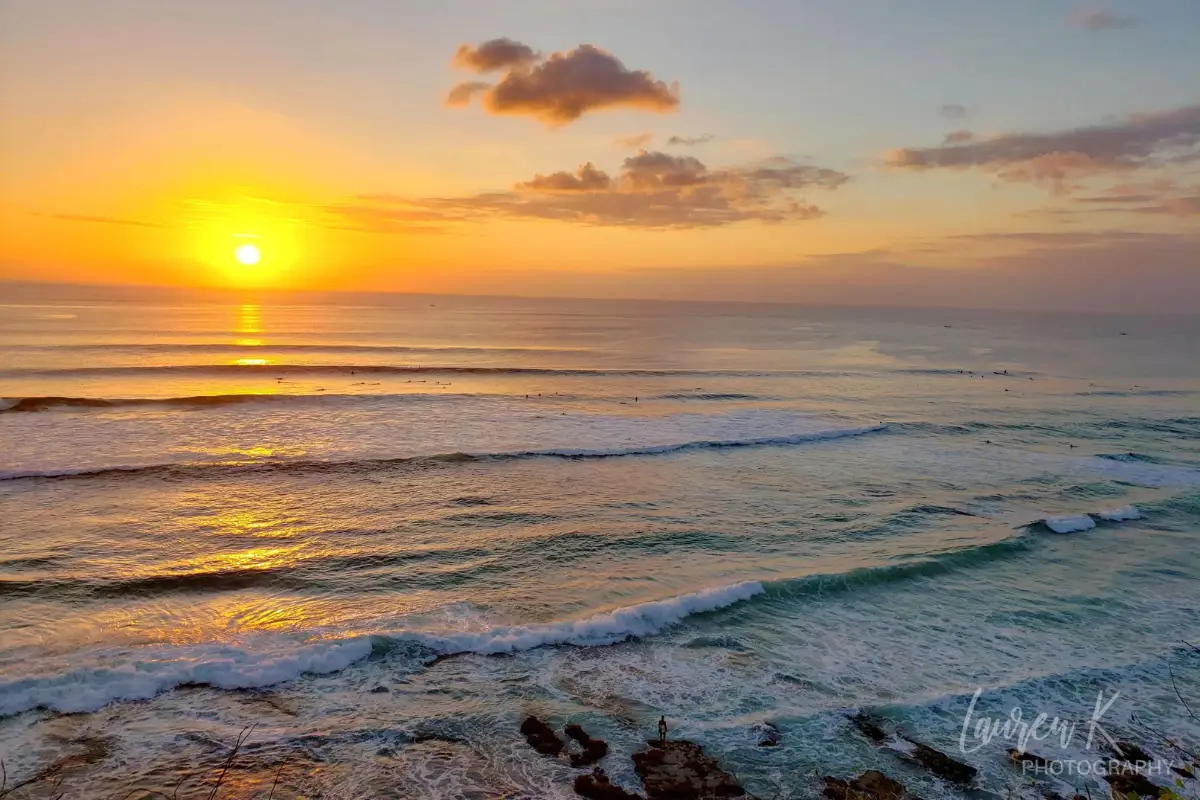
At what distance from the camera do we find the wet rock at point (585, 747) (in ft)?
24.9

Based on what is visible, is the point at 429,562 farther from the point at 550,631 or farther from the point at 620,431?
the point at 620,431

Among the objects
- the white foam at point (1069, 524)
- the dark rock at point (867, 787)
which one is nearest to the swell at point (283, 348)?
the white foam at point (1069, 524)

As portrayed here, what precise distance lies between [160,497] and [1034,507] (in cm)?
2218

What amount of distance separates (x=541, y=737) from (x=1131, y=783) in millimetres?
6613

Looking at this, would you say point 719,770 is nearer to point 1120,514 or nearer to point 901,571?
point 901,571

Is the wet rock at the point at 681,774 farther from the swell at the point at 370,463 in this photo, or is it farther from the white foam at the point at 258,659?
the swell at the point at 370,463

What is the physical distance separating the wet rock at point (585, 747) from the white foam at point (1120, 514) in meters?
15.5

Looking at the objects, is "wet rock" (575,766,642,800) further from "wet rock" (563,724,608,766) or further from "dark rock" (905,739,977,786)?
"dark rock" (905,739,977,786)

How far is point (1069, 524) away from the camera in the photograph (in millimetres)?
16297

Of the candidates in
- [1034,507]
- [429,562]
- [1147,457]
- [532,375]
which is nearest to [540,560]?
[429,562]

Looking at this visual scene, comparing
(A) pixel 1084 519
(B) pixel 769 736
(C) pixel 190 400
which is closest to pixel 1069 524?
(A) pixel 1084 519

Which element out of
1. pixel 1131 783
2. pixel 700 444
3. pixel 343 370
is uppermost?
pixel 343 370

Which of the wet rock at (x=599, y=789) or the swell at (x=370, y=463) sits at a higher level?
the swell at (x=370, y=463)

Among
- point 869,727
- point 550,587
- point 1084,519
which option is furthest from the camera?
point 1084,519
